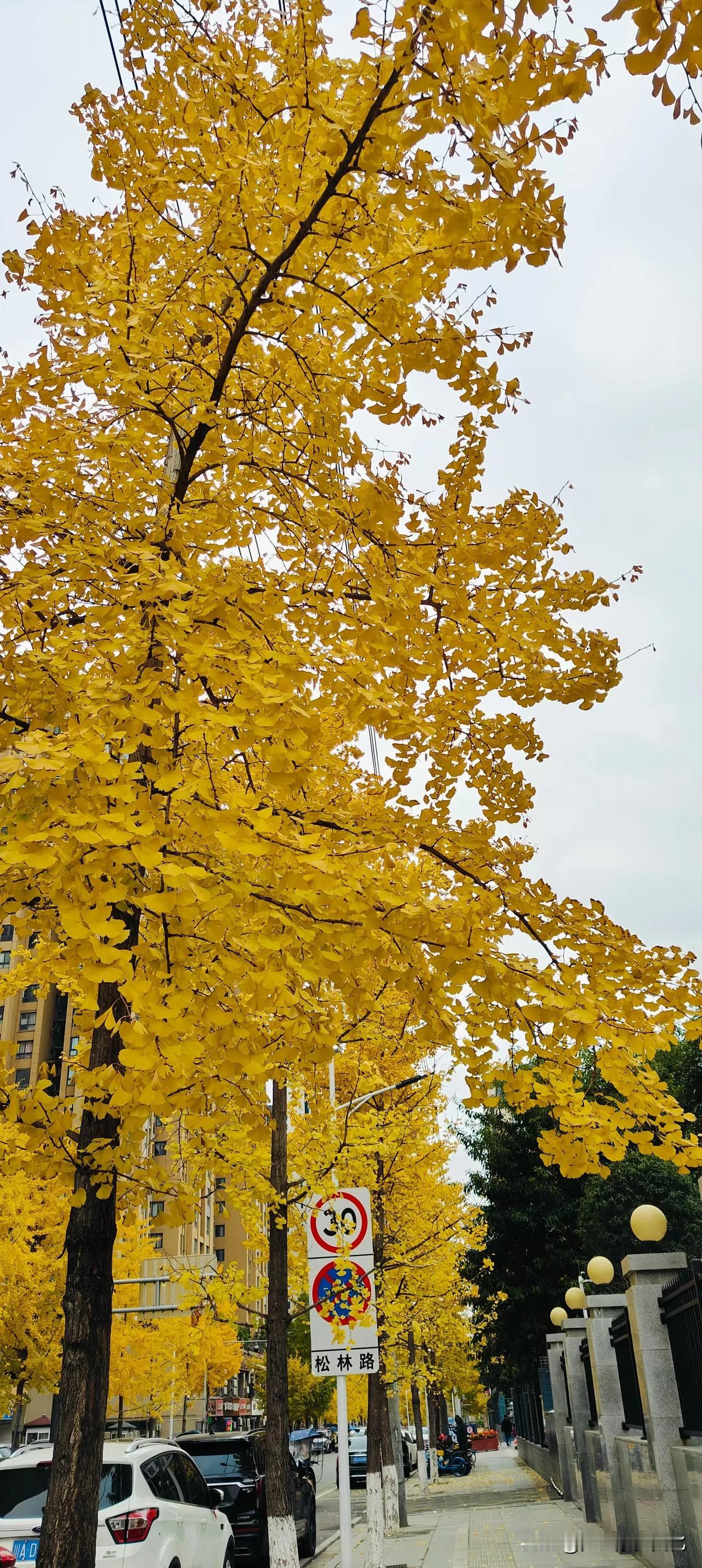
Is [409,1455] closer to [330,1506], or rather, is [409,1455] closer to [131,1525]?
[330,1506]

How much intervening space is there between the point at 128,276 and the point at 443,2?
2.46 m

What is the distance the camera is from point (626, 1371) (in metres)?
10.0

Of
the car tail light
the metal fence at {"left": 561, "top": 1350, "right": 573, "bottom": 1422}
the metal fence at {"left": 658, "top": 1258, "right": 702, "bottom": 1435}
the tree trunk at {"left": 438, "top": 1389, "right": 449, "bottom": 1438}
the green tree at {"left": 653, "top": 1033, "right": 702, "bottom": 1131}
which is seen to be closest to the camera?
the metal fence at {"left": 658, "top": 1258, "right": 702, "bottom": 1435}

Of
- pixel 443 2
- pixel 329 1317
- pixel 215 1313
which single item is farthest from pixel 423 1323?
pixel 443 2

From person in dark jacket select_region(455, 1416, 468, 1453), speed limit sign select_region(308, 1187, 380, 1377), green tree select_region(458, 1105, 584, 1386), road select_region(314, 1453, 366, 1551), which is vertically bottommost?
road select_region(314, 1453, 366, 1551)

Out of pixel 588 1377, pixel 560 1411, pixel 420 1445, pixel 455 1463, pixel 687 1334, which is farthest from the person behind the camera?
pixel 455 1463

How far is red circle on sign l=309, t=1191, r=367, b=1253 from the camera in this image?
7.60 metres

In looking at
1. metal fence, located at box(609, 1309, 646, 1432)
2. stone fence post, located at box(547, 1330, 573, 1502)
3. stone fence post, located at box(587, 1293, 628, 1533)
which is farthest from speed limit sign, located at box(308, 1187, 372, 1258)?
stone fence post, located at box(547, 1330, 573, 1502)

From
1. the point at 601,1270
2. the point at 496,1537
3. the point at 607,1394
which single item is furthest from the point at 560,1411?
the point at 607,1394

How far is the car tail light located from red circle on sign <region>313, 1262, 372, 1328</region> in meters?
1.71

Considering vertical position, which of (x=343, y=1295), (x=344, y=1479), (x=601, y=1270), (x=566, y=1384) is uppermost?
(x=601, y=1270)

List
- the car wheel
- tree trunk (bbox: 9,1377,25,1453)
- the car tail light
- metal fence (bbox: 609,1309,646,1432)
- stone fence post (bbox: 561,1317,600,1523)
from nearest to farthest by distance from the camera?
the car tail light < metal fence (bbox: 609,1309,646,1432) < stone fence post (bbox: 561,1317,600,1523) < the car wheel < tree trunk (bbox: 9,1377,25,1453)

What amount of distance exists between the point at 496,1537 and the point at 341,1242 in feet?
29.9

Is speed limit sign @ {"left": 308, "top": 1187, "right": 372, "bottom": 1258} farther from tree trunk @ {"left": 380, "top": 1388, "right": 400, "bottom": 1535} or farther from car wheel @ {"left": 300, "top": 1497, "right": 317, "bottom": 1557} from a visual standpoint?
tree trunk @ {"left": 380, "top": 1388, "right": 400, "bottom": 1535}
